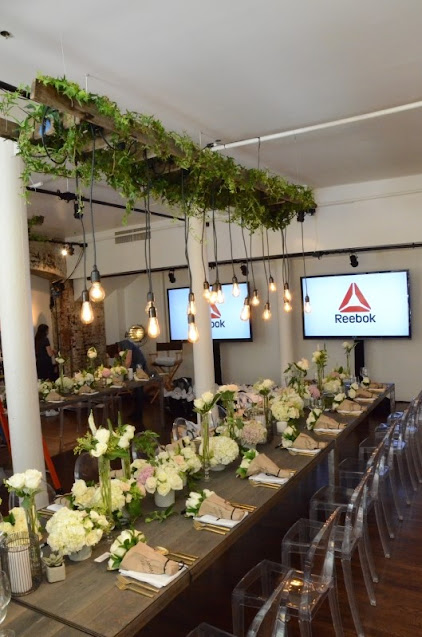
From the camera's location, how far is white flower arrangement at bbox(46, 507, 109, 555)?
95.1 inches

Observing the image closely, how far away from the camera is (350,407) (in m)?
5.38

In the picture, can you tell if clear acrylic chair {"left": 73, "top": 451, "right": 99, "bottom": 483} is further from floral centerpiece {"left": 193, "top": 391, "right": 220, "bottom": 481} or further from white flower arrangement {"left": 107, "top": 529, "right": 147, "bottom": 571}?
white flower arrangement {"left": 107, "top": 529, "right": 147, "bottom": 571}

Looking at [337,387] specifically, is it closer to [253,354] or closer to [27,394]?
[27,394]

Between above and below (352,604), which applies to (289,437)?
above

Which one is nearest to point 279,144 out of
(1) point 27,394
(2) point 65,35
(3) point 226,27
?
(3) point 226,27

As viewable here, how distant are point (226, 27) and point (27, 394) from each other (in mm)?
3412

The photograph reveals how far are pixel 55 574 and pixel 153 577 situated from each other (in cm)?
45

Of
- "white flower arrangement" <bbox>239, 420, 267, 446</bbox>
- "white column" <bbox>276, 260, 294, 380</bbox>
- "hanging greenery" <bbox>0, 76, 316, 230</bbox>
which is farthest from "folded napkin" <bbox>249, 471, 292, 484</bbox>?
"white column" <bbox>276, 260, 294, 380</bbox>

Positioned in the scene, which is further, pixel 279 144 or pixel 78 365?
pixel 78 365

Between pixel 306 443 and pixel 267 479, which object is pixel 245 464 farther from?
pixel 306 443

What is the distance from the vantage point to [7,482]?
2389 millimetres

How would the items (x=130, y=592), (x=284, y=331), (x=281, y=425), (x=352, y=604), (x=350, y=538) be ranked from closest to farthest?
(x=130, y=592), (x=352, y=604), (x=350, y=538), (x=281, y=425), (x=284, y=331)

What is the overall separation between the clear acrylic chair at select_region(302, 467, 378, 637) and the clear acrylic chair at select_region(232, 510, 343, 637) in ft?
0.79

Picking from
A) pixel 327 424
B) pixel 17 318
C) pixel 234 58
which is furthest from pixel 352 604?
pixel 234 58
